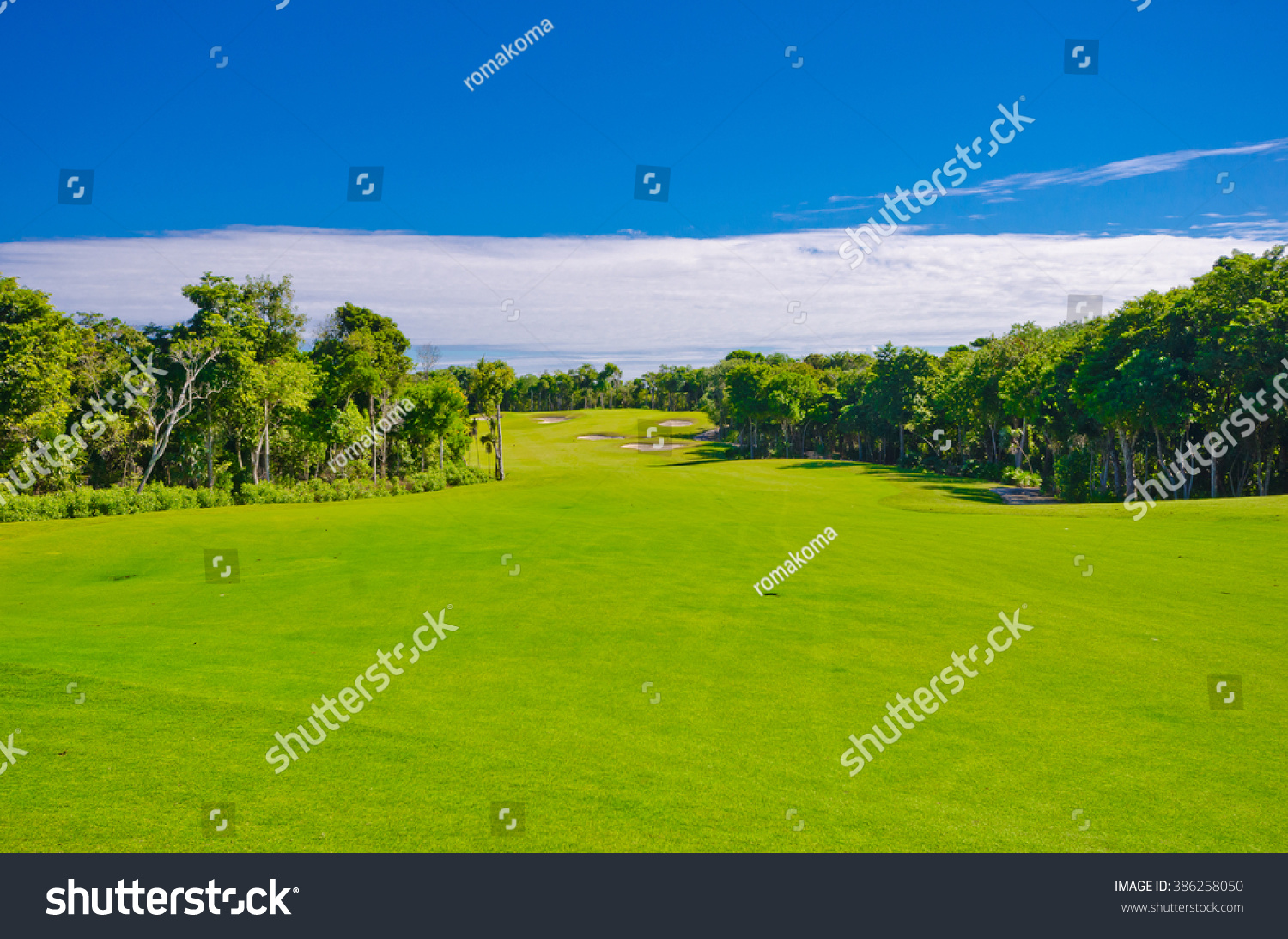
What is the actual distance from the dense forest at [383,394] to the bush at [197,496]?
8.15 feet

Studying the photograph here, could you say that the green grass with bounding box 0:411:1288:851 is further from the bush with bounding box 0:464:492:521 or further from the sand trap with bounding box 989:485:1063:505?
the sand trap with bounding box 989:485:1063:505

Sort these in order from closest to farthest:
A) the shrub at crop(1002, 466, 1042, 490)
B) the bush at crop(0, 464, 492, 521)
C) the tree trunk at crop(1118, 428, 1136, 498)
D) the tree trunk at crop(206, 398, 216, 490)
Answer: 1. the bush at crop(0, 464, 492, 521)
2. the tree trunk at crop(1118, 428, 1136, 498)
3. the tree trunk at crop(206, 398, 216, 490)
4. the shrub at crop(1002, 466, 1042, 490)

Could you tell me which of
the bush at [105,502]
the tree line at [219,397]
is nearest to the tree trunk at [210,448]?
the tree line at [219,397]

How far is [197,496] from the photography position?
4094 centimetres

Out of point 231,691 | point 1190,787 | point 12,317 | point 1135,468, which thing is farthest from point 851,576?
point 1135,468

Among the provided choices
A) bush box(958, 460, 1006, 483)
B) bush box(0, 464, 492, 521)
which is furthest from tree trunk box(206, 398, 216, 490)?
bush box(958, 460, 1006, 483)

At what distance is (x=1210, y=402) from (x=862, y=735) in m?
44.0

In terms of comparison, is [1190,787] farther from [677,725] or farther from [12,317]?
[12,317]

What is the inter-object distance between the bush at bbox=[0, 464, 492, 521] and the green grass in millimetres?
12228

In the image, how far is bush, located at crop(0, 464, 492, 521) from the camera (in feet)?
109

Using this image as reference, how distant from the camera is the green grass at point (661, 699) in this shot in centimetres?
698

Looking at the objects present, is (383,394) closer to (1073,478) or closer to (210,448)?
(210,448)

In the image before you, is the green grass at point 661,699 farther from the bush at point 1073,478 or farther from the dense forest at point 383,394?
the bush at point 1073,478
